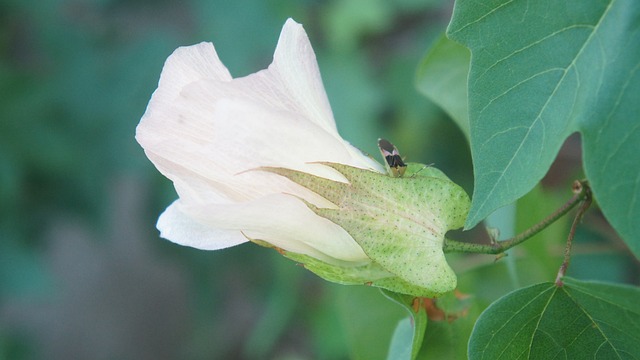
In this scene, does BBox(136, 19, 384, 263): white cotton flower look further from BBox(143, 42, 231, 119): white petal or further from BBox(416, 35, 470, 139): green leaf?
BBox(416, 35, 470, 139): green leaf

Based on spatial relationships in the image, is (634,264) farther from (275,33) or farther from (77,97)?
(77,97)

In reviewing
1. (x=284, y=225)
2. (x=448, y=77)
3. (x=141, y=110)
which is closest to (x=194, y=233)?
(x=284, y=225)

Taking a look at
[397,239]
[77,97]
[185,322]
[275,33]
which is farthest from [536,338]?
[185,322]

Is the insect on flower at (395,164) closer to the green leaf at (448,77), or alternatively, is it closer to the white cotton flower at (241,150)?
the white cotton flower at (241,150)

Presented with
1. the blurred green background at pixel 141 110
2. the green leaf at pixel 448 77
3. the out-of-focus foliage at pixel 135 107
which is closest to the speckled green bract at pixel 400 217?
the green leaf at pixel 448 77

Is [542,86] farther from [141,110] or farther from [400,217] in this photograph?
[141,110]

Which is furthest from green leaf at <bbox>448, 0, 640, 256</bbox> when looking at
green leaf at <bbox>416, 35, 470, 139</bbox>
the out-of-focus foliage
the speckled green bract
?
the out-of-focus foliage

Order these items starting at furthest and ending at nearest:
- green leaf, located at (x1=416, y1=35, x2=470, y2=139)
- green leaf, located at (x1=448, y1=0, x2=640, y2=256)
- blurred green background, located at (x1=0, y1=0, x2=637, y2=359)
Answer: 1. blurred green background, located at (x1=0, y1=0, x2=637, y2=359)
2. green leaf, located at (x1=416, y1=35, x2=470, y2=139)
3. green leaf, located at (x1=448, y1=0, x2=640, y2=256)
